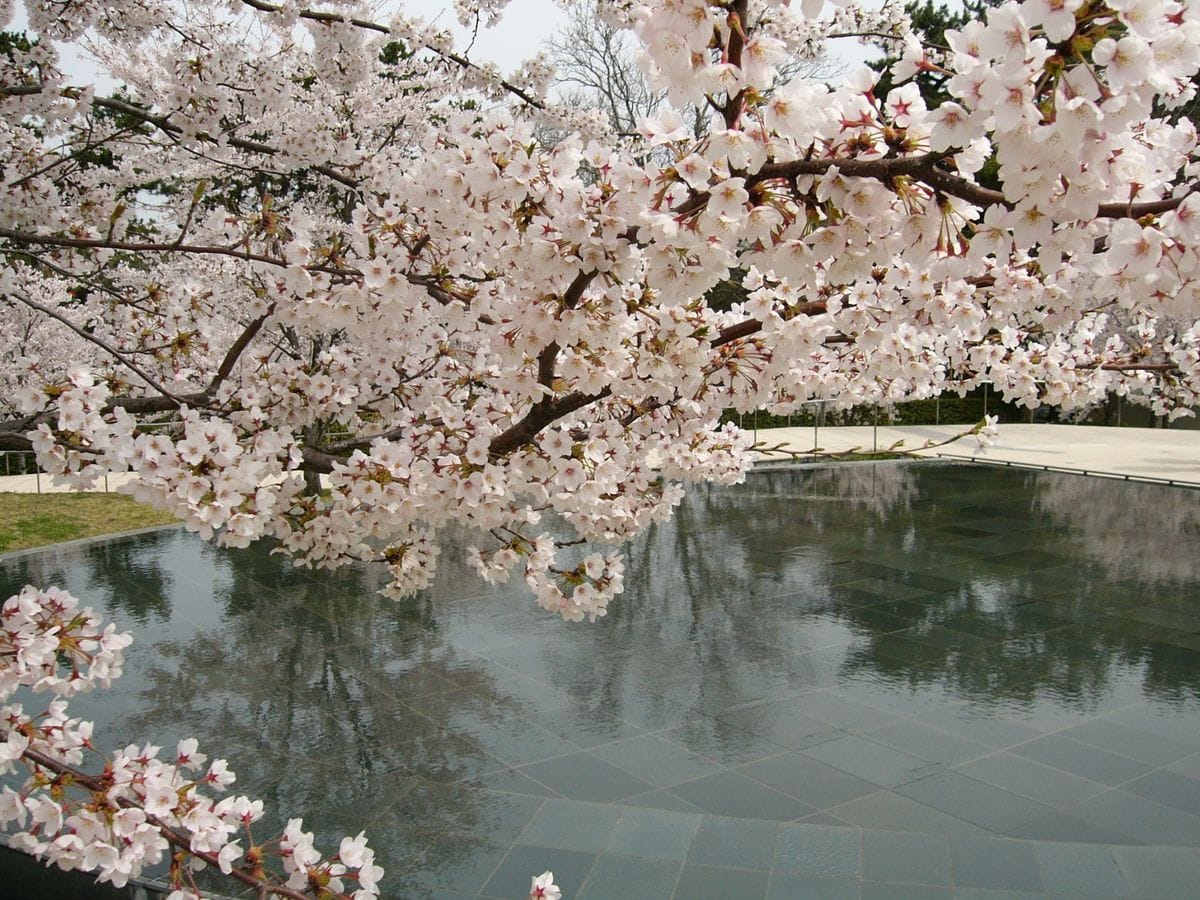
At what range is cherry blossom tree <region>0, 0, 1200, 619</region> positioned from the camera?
1520 millimetres

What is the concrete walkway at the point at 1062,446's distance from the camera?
14.9 meters

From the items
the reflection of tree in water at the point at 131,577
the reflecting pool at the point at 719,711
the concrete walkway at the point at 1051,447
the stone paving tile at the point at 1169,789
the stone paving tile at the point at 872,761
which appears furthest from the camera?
the concrete walkway at the point at 1051,447

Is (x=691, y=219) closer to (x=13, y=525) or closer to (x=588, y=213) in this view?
(x=588, y=213)

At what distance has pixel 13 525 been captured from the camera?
36.3 ft

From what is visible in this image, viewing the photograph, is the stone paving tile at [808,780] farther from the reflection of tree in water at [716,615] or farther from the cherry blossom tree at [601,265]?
the cherry blossom tree at [601,265]

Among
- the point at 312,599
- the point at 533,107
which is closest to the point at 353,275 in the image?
the point at 533,107

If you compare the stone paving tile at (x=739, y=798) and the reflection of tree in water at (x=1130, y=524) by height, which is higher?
the reflection of tree in water at (x=1130, y=524)

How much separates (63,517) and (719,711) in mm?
9144

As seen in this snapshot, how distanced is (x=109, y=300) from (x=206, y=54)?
4.18 feet

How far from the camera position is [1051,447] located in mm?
17781

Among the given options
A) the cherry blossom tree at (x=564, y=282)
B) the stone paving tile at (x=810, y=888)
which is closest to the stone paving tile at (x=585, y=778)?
the stone paving tile at (x=810, y=888)

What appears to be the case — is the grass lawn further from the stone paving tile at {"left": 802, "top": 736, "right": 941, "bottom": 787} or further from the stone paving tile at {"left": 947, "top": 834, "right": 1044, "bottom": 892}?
the stone paving tile at {"left": 947, "top": 834, "right": 1044, "bottom": 892}

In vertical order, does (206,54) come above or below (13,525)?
above

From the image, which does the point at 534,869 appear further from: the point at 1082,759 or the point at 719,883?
the point at 1082,759
